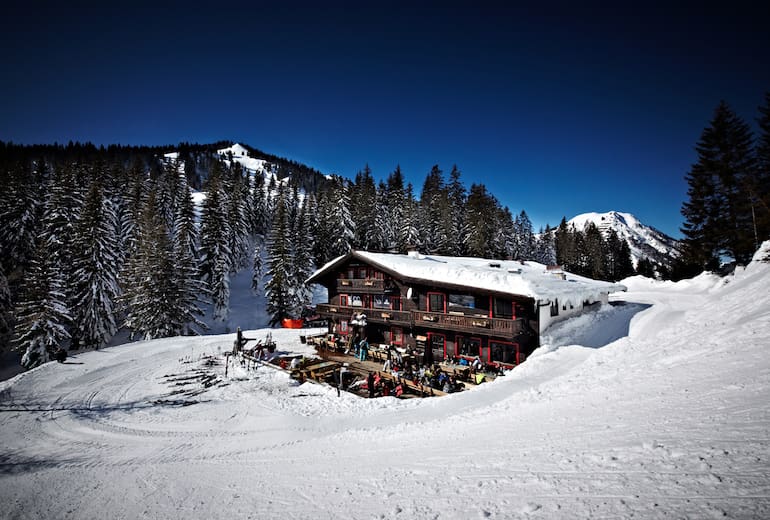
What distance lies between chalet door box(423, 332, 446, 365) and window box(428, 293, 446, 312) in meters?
1.89

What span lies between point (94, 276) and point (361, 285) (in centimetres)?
2826

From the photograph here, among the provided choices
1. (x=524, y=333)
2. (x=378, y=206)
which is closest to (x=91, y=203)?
(x=378, y=206)

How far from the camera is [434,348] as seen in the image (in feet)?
81.3

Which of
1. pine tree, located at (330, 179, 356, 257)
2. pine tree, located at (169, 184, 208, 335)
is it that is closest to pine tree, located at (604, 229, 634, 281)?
pine tree, located at (330, 179, 356, 257)

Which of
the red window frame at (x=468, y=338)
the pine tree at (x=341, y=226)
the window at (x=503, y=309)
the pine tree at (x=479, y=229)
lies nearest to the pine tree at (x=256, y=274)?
the pine tree at (x=341, y=226)

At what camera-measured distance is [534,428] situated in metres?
9.38

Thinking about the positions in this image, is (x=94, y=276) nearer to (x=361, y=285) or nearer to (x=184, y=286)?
(x=184, y=286)

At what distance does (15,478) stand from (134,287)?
2866 centimetres

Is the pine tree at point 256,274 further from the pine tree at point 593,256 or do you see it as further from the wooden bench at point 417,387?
the pine tree at point 593,256

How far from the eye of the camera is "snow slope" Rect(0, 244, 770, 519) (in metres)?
5.68

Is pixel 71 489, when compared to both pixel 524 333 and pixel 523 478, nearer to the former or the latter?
pixel 523 478

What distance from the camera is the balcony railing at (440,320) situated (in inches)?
794

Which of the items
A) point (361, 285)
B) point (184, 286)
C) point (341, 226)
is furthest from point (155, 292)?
point (341, 226)

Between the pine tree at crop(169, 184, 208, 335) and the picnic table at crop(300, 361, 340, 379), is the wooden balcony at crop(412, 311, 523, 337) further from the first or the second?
the pine tree at crop(169, 184, 208, 335)
